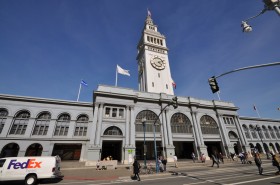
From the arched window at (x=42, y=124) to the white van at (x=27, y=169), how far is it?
17608 millimetres

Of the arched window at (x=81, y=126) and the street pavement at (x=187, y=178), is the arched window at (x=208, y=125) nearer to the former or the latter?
the street pavement at (x=187, y=178)

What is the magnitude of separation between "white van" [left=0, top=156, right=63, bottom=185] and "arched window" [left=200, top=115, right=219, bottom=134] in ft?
108

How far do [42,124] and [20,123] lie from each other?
149 inches

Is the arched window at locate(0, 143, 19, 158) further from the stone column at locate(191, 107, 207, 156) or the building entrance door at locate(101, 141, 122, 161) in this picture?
the stone column at locate(191, 107, 207, 156)

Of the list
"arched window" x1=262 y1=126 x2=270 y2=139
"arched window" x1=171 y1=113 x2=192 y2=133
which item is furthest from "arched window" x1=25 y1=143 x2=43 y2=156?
"arched window" x1=262 y1=126 x2=270 y2=139

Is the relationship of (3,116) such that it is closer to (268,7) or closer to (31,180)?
(31,180)

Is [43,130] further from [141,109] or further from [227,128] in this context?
[227,128]

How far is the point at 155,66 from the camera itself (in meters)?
45.2

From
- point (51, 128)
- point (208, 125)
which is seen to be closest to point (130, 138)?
point (51, 128)

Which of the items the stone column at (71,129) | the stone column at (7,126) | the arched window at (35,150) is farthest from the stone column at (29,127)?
the stone column at (71,129)

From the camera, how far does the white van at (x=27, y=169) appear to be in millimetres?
11344

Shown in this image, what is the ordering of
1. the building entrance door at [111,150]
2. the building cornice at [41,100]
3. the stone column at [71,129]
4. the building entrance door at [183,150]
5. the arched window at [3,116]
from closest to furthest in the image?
the arched window at [3,116] → the building cornice at [41,100] → the stone column at [71,129] → the building entrance door at [111,150] → the building entrance door at [183,150]

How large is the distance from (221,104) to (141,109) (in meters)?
25.7

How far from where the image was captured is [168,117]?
31562 millimetres
